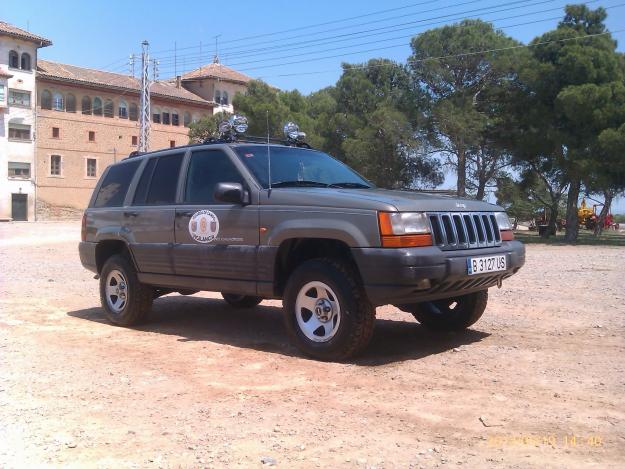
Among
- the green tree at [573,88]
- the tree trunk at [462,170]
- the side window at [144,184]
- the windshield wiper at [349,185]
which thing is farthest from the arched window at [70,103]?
the windshield wiper at [349,185]

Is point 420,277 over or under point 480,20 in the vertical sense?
under

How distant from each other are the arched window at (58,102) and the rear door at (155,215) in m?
55.9

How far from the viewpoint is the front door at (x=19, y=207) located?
185ft

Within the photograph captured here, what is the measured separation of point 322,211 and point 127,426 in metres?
2.28

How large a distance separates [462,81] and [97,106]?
4075cm

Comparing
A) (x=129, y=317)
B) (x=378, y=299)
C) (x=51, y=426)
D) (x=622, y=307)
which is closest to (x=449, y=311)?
(x=378, y=299)

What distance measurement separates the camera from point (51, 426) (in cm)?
403

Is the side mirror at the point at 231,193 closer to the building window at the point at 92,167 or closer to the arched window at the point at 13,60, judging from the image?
the arched window at the point at 13,60

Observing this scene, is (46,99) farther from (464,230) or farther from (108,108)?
(464,230)

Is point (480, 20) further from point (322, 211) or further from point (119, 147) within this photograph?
point (119, 147)

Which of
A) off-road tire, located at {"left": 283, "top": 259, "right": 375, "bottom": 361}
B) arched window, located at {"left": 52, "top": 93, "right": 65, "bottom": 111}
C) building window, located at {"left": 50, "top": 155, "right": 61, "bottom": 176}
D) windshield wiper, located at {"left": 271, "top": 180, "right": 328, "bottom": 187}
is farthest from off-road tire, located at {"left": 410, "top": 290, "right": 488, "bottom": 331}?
arched window, located at {"left": 52, "top": 93, "right": 65, "bottom": 111}

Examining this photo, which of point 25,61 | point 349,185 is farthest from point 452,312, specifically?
point 25,61

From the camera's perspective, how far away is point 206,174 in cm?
656

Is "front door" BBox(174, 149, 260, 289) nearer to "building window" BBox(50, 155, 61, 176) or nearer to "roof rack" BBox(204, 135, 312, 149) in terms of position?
"roof rack" BBox(204, 135, 312, 149)
